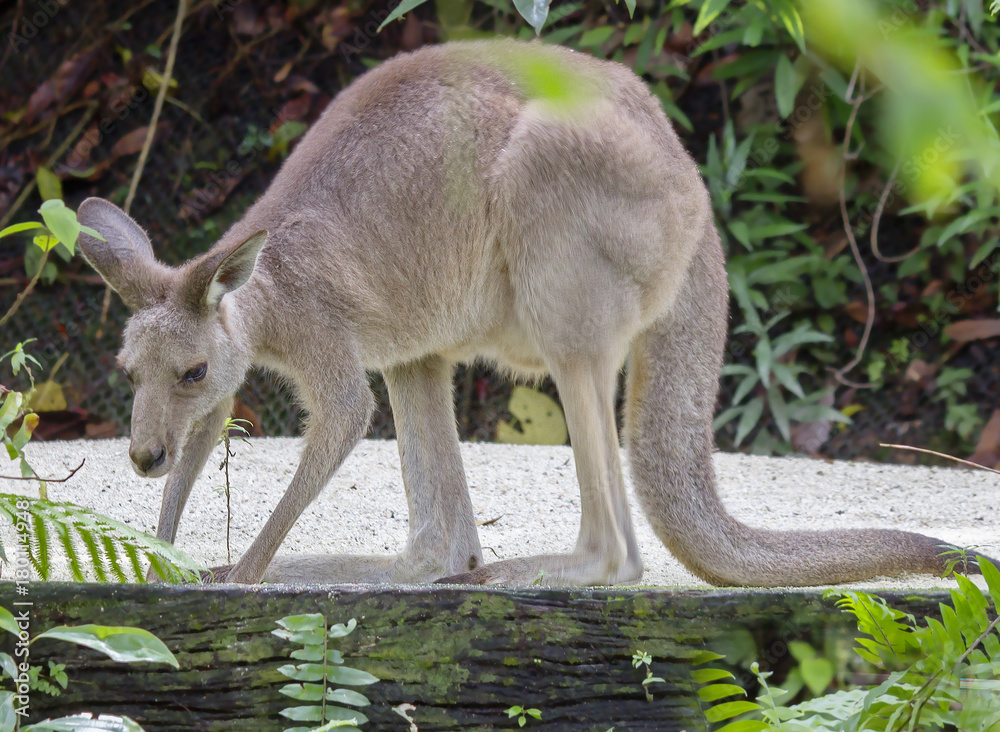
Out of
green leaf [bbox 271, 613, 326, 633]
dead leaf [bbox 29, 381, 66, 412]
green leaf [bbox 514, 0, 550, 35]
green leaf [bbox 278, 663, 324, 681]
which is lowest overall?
green leaf [bbox 278, 663, 324, 681]

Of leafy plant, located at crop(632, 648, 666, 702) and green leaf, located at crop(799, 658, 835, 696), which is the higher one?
green leaf, located at crop(799, 658, 835, 696)

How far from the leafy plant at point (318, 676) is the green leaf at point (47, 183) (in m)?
4.46

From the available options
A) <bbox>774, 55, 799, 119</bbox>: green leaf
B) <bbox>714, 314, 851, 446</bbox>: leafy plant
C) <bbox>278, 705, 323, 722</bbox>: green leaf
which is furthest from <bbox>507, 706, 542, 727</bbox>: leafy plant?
<bbox>774, 55, 799, 119</bbox>: green leaf

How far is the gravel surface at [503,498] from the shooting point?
3320mm

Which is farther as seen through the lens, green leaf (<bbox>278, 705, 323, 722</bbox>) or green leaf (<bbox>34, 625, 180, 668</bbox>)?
green leaf (<bbox>278, 705, 323, 722</bbox>)

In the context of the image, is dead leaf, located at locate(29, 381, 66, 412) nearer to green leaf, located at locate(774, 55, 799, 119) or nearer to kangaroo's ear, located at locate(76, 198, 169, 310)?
kangaroo's ear, located at locate(76, 198, 169, 310)

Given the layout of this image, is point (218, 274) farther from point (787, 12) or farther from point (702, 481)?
point (787, 12)

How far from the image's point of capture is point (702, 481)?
8.76 ft

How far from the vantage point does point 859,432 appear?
529 cm

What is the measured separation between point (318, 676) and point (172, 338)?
1.28 m

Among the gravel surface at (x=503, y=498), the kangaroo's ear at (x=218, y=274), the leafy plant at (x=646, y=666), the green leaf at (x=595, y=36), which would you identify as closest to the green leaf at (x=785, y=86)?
the green leaf at (x=595, y=36)

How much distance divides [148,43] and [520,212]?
370 centimetres

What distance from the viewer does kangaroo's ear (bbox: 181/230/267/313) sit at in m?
2.39

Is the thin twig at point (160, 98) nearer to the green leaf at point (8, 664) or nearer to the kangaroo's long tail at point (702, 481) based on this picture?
the kangaroo's long tail at point (702, 481)
